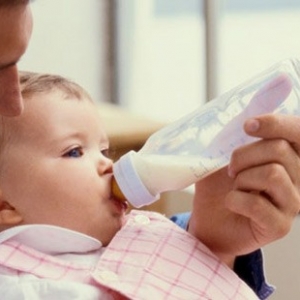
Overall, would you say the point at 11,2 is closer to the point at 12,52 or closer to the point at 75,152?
the point at 12,52

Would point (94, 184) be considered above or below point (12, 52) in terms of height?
below

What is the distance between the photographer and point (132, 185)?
87cm

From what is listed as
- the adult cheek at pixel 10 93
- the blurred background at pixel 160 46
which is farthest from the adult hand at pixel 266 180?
the blurred background at pixel 160 46

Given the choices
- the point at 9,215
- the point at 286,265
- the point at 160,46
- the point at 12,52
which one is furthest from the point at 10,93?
the point at 160,46

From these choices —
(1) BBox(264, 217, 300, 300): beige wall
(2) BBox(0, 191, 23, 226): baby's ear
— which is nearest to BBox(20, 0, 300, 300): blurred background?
(1) BBox(264, 217, 300, 300): beige wall

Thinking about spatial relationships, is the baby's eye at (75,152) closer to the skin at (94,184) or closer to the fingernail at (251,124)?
the skin at (94,184)

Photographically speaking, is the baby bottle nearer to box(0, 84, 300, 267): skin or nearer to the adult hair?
box(0, 84, 300, 267): skin

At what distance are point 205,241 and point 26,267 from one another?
216mm

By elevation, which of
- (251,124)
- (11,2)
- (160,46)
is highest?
Result: (11,2)

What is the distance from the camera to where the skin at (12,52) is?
0.84 meters

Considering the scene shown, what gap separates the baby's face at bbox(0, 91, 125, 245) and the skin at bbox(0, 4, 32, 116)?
0.24ft

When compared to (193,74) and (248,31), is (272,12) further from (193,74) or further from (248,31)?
(193,74)

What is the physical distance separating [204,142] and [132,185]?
0.29 ft

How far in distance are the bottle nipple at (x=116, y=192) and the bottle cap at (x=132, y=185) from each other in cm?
2
